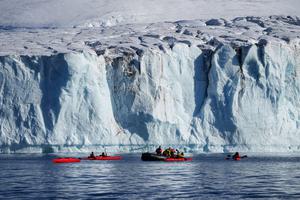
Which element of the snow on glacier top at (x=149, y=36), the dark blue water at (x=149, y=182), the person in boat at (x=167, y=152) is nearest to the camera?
the dark blue water at (x=149, y=182)

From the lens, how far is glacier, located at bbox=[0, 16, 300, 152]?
43000 mm

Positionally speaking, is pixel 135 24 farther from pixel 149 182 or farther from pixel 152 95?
pixel 149 182

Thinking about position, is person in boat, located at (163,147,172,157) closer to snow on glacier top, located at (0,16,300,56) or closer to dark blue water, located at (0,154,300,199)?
dark blue water, located at (0,154,300,199)

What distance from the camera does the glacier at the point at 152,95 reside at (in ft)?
141

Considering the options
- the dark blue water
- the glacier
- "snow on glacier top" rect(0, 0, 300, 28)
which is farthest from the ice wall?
"snow on glacier top" rect(0, 0, 300, 28)

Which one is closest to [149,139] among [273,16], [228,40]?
[228,40]

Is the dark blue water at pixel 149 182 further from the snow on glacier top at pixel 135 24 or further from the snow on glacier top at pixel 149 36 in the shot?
the snow on glacier top at pixel 135 24

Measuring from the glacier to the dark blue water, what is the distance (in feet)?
31.9

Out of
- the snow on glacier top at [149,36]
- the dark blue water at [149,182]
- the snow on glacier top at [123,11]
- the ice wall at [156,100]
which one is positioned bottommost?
the dark blue water at [149,182]

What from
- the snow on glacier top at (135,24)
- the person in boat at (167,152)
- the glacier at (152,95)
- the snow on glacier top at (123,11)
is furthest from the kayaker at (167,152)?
the snow on glacier top at (123,11)

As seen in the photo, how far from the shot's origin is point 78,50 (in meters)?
45.6

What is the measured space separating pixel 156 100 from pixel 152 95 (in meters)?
0.41

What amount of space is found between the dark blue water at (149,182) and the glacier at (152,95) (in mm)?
9728

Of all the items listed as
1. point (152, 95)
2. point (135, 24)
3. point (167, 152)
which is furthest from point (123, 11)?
point (167, 152)
